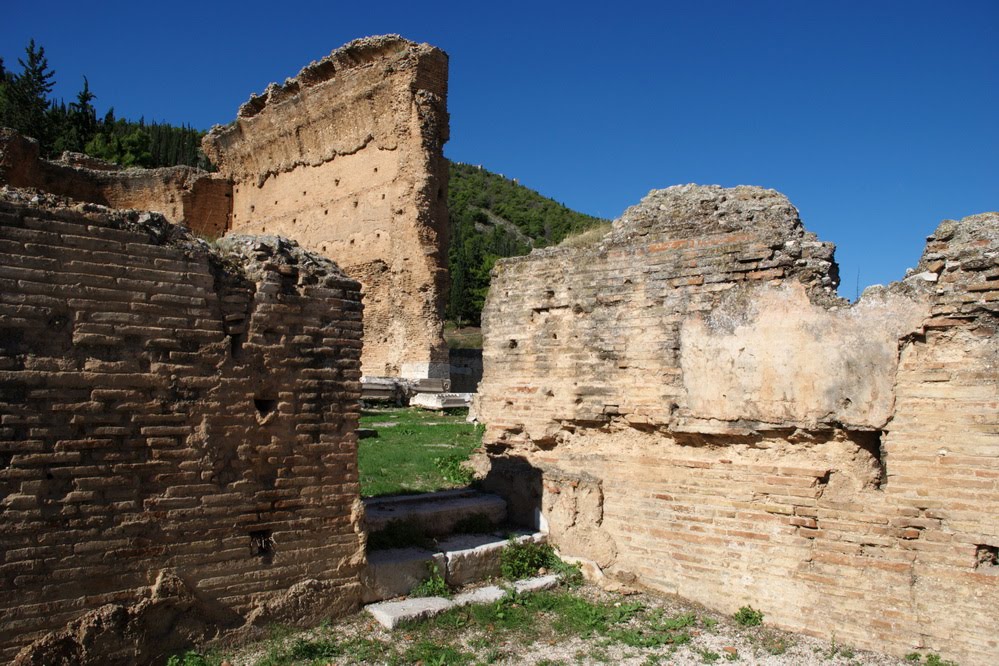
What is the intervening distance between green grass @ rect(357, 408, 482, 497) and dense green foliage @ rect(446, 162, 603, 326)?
29.4 m

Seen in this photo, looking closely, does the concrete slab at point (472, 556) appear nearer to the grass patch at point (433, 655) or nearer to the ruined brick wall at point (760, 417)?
the ruined brick wall at point (760, 417)

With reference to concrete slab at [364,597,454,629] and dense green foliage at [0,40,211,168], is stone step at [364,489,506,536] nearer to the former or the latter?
concrete slab at [364,597,454,629]

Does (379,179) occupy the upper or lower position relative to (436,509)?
Answer: upper

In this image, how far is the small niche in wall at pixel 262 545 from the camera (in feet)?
15.2

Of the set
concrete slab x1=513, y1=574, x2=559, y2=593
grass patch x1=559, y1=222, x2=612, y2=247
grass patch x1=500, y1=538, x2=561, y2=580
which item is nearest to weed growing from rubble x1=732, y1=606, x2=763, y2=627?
concrete slab x1=513, y1=574, x2=559, y2=593

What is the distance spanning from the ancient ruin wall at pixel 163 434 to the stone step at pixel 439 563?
0.70ft

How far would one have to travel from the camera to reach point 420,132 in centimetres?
1997

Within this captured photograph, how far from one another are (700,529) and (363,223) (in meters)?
17.6

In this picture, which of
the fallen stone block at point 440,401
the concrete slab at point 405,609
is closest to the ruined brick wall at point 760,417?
the concrete slab at point 405,609

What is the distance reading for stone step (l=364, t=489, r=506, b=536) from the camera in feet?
19.4

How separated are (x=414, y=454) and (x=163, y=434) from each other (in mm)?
5012

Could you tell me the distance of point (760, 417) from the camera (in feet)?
17.8

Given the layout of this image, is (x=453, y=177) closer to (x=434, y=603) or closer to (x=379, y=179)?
(x=379, y=179)

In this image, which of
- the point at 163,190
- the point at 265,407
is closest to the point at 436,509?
the point at 265,407
